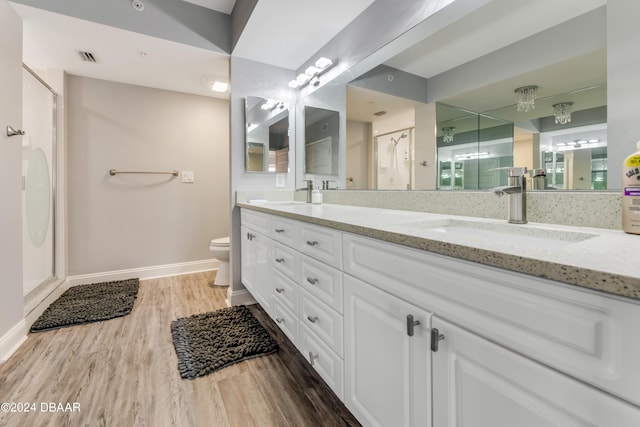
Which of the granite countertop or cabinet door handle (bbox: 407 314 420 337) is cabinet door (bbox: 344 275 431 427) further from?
the granite countertop

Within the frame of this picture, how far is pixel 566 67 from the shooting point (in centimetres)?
92

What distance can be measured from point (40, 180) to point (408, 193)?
2.90m

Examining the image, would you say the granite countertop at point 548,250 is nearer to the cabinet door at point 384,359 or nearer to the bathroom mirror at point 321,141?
the cabinet door at point 384,359

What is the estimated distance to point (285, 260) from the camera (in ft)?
4.92

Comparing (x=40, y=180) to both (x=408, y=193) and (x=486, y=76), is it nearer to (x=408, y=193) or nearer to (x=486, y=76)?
(x=408, y=193)

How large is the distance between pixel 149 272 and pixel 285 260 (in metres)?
2.29

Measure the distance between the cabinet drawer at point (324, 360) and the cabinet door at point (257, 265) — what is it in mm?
486

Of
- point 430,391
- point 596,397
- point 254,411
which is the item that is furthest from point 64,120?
point 596,397

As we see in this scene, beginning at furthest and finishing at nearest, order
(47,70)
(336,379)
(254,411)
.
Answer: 1. (47,70)
2. (254,411)
3. (336,379)

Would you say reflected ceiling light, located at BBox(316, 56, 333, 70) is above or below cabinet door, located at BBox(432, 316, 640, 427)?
above

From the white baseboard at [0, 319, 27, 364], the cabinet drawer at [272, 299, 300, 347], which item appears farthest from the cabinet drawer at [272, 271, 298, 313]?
the white baseboard at [0, 319, 27, 364]

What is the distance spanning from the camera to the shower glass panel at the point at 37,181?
212cm

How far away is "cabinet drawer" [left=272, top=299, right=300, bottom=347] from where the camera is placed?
1.42 meters

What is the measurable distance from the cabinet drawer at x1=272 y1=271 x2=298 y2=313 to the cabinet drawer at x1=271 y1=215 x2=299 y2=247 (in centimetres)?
20
